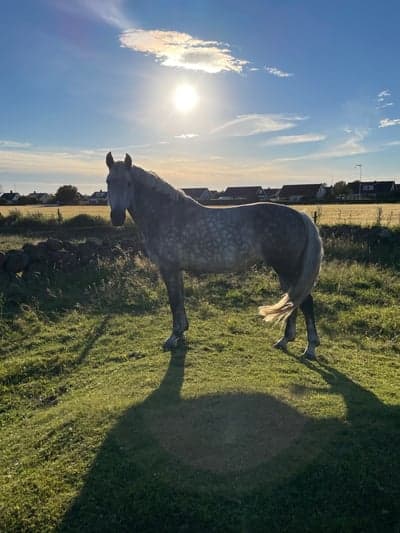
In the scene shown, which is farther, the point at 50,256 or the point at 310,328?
the point at 50,256

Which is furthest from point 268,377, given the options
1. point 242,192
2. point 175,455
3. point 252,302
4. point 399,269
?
point 242,192

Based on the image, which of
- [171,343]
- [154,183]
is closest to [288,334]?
[171,343]

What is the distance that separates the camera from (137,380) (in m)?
5.12

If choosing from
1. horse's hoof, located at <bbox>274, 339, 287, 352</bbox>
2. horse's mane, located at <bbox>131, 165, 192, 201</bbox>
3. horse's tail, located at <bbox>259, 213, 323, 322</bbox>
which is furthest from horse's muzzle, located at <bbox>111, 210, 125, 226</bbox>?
horse's hoof, located at <bbox>274, 339, 287, 352</bbox>

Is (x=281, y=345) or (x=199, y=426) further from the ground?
(x=199, y=426)

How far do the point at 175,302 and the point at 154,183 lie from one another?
2003 millimetres

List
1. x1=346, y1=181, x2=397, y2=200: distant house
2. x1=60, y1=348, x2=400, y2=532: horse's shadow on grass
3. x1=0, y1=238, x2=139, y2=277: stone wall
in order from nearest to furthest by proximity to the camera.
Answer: x1=60, y1=348, x2=400, y2=532: horse's shadow on grass → x1=0, y1=238, x2=139, y2=277: stone wall → x1=346, y1=181, x2=397, y2=200: distant house

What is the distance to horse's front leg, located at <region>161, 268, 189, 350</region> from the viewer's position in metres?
6.27

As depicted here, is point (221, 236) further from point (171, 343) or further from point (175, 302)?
point (171, 343)

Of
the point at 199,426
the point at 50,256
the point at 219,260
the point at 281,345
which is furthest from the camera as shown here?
the point at 50,256

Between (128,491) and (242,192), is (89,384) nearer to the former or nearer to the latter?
(128,491)

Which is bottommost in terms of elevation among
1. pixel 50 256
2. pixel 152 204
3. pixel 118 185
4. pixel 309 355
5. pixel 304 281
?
pixel 309 355

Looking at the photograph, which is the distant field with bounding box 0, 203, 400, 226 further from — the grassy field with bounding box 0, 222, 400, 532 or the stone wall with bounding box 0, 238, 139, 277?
the grassy field with bounding box 0, 222, 400, 532

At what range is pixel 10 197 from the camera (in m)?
78.9
